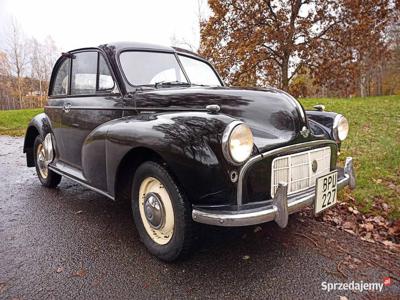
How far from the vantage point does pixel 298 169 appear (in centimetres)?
235

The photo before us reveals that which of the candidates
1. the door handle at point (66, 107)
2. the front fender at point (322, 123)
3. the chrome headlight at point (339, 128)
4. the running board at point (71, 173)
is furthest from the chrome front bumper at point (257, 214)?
the door handle at point (66, 107)

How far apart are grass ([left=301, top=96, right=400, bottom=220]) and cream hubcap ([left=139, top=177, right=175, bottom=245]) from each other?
2.21 m

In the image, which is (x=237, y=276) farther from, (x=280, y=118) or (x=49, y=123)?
(x=49, y=123)

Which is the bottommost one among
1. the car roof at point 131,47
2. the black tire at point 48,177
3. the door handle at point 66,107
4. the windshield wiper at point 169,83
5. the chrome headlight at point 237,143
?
the black tire at point 48,177

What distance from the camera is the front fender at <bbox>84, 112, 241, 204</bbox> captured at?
2.02 metres

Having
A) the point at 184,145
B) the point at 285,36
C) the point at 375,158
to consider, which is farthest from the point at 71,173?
the point at 285,36

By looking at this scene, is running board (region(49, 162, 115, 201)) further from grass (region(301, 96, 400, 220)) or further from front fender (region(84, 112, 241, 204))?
grass (region(301, 96, 400, 220))

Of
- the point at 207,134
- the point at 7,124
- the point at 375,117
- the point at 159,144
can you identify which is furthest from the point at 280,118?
the point at 7,124

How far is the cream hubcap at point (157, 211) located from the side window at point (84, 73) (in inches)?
55.9

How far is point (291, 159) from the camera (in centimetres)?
229

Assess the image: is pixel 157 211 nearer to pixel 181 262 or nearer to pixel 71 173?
pixel 181 262

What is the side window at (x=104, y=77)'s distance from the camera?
307cm

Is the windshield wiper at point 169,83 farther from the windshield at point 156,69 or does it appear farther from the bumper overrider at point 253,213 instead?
the bumper overrider at point 253,213

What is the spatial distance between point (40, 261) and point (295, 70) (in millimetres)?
12373
